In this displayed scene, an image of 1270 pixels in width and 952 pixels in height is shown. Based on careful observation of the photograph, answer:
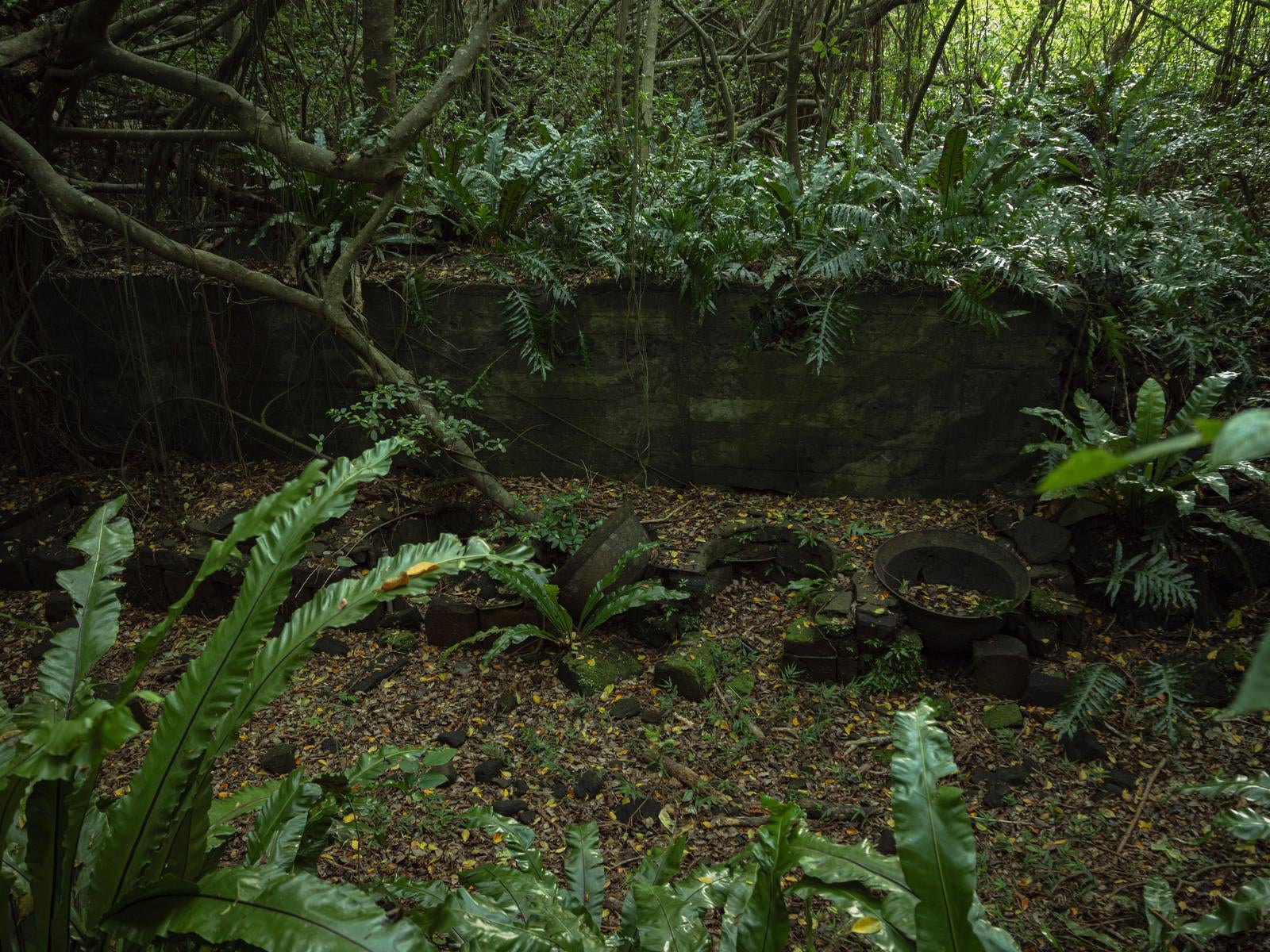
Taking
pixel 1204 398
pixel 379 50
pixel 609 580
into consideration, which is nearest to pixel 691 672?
pixel 609 580

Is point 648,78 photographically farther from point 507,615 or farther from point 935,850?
point 935,850

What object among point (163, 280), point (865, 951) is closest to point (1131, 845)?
point (865, 951)

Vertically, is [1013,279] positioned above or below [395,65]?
below

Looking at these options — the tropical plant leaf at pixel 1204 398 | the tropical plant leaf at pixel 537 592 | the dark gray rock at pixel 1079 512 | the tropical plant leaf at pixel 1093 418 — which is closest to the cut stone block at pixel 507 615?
the tropical plant leaf at pixel 537 592

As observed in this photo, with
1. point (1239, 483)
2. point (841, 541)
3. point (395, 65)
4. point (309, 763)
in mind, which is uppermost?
point (395, 65)

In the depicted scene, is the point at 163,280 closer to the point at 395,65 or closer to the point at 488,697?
the point at 395,65

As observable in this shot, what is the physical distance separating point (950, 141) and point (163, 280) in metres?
4.81

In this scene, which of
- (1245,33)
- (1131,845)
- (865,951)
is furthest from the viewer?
(1245,33)

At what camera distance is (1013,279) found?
14.1 ft

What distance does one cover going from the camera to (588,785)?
333cm

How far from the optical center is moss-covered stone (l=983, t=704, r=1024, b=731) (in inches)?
141

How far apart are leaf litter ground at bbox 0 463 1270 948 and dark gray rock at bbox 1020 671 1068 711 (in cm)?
10

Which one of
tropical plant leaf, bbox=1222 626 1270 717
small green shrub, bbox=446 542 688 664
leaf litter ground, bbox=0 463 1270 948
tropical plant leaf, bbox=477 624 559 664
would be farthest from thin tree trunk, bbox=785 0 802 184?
tropical plant leaf, bbox=1222 626 1270 717

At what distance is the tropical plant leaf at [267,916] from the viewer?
4.87 ft
